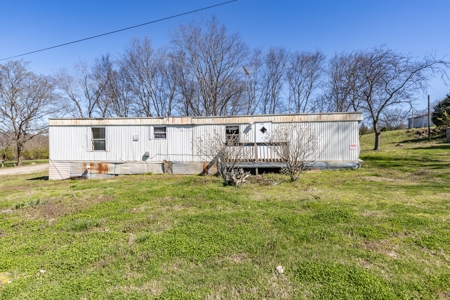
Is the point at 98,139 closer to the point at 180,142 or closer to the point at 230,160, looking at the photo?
the point at 180,142

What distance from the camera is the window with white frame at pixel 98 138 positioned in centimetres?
978

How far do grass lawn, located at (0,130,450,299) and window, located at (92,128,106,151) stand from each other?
4947 mm

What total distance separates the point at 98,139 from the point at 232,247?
9351mm

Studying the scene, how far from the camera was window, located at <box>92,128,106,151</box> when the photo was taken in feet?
32.1

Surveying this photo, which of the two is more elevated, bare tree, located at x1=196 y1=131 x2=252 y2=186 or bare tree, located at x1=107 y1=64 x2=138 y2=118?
bare tree, located at x1=107 y1=64 x2=138 y2=118

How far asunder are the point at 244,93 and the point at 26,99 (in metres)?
20.3

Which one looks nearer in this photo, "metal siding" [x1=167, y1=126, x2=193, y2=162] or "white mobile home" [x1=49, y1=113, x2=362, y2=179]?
"white mobile home" [x1=49, y1=113, x2=362, y2=179]

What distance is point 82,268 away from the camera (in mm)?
2410

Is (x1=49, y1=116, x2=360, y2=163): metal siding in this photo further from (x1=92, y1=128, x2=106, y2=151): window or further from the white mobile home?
(x1=92, y1=128, x2=106, y2=151): window

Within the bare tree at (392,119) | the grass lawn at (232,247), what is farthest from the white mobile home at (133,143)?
the bare tree at (392,119)

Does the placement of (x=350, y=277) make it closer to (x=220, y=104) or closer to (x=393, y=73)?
(x=393, y=73)

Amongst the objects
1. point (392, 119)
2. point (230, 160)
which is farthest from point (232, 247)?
point (392, 119)

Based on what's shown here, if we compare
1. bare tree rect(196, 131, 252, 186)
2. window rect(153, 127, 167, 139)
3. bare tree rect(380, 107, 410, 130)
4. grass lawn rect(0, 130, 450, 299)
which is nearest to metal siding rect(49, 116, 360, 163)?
window rect(153, 127, 167, 139)

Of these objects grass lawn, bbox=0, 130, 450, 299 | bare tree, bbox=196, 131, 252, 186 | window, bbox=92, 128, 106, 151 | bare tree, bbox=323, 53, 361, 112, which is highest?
bare tree, bbox=323, 53, 361, 112
